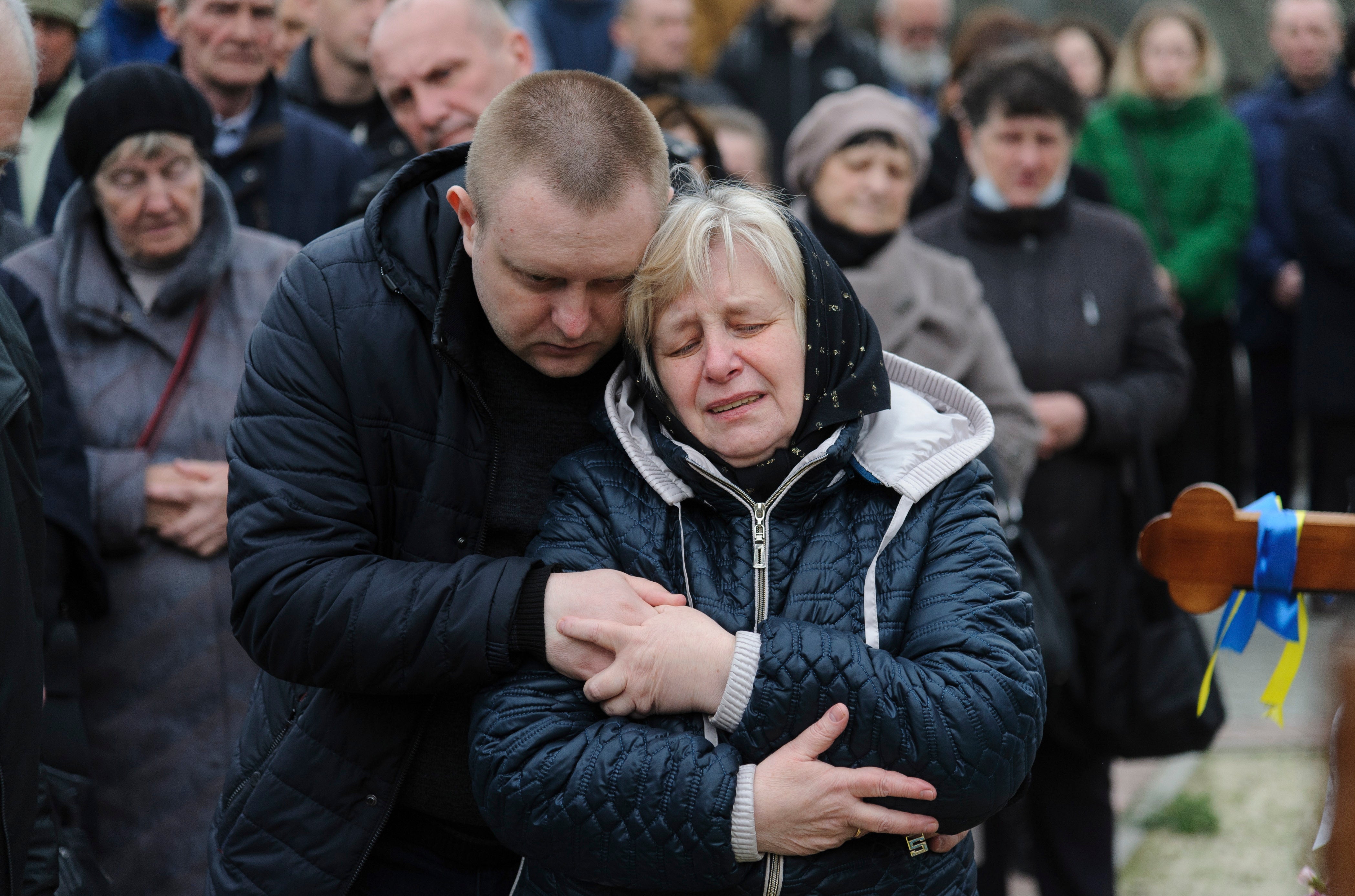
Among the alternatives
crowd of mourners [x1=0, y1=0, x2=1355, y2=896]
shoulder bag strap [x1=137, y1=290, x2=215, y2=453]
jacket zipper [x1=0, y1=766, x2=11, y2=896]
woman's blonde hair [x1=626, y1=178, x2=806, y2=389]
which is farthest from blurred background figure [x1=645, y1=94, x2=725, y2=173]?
jacket zipper [x1=0, y1=766, x2=11, y2=896]

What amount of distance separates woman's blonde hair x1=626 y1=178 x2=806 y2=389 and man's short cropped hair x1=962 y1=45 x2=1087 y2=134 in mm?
2244

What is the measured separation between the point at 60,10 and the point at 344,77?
0.94 metres

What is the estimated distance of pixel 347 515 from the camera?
2.29m

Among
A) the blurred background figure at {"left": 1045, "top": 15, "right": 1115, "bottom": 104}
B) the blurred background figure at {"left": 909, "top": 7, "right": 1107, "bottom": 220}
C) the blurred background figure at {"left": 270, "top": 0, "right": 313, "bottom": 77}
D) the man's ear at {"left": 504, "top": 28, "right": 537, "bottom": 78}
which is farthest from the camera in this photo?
the blurred background figure at {"left": 1045, "top": 15, "right": 1115, "bottom": 104}

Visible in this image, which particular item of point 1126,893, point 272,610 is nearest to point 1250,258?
point 1126,893

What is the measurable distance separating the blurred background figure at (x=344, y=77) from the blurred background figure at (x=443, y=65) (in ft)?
3.44

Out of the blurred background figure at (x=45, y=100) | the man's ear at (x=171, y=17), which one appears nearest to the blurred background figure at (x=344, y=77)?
the man's ear at (x=171, y=17)

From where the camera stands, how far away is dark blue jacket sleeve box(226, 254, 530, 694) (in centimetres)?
219

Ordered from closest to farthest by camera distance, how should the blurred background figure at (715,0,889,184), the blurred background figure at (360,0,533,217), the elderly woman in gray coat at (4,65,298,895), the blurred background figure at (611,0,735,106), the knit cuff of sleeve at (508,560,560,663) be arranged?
the knit cuff of sleeve at (508,560,560,663)
the elderly woman in gray coat at (4,65,298,895)
the blurred background figure at (360,0,533,217)
the blurred background figure at (611,0,735,106)
the blurred background figure at (715,0,889,184)

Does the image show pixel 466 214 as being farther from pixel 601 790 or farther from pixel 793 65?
pixel 793 65

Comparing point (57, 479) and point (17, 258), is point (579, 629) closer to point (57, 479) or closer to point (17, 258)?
point (57, 479)

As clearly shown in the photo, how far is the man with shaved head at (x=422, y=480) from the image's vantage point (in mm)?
2201

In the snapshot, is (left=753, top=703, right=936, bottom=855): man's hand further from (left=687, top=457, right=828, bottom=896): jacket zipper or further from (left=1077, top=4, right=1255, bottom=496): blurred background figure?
(left=1077, top=4, right=1255, bottom=496): blurred background figure

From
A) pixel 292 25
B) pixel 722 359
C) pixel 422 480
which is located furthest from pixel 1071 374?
pixel 292 25
